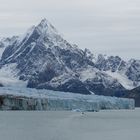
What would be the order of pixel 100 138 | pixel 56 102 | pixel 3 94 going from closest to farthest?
pixel 100 138 → pixel 3 94 → pixel 56 102

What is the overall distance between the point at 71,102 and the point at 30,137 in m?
115

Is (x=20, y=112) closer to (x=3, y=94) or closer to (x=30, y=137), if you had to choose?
(x=3, y=94)

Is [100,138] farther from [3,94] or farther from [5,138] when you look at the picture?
[3,94]

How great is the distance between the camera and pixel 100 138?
85000 mm

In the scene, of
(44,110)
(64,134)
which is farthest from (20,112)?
(64,134)

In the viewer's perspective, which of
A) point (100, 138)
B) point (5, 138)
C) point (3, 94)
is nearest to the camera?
point (5, 138)

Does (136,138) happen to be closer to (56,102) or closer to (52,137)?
(52,137)

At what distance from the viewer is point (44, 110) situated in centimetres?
18400

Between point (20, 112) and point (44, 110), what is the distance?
8.60 metres

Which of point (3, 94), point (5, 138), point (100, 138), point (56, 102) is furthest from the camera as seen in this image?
point (56, 102)

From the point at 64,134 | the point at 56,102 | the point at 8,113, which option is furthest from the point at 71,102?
the point at 64,134

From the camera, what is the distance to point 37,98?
181375mm

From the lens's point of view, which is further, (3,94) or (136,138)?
(3,94)

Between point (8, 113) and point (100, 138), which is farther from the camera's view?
point (8, 113)
